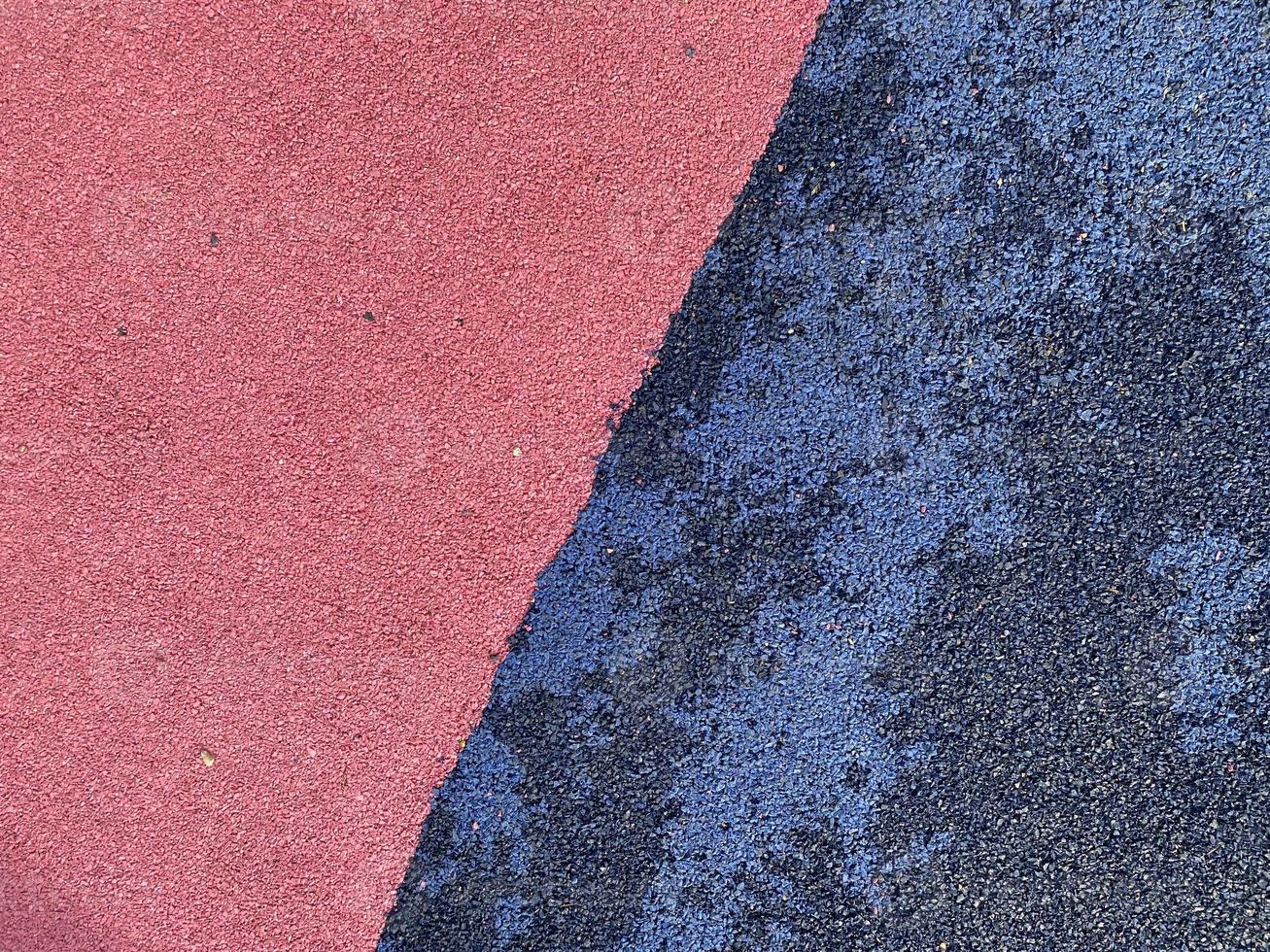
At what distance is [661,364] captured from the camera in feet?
6.31

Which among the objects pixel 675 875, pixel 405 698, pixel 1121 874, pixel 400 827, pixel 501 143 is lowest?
pixel 1121 874

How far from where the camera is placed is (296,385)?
6.31 ft

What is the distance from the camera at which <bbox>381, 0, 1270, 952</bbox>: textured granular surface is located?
186 centimetres

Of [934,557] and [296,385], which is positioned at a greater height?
[296,385]

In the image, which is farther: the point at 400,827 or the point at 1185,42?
the point at 400,827

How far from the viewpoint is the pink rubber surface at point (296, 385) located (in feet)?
6.19

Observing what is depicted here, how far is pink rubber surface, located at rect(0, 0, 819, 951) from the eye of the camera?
74.3 inches

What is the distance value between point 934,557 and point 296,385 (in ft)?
5.66

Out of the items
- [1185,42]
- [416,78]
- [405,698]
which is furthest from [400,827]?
[1185,42]

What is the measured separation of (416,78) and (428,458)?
3.21 feet

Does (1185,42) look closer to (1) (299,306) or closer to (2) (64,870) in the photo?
(1) (299,306)

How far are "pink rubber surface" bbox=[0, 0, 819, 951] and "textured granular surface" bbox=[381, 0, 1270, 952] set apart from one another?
182mm

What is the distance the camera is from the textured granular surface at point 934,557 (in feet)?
6.10

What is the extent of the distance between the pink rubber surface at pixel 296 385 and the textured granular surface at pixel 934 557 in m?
0.18
